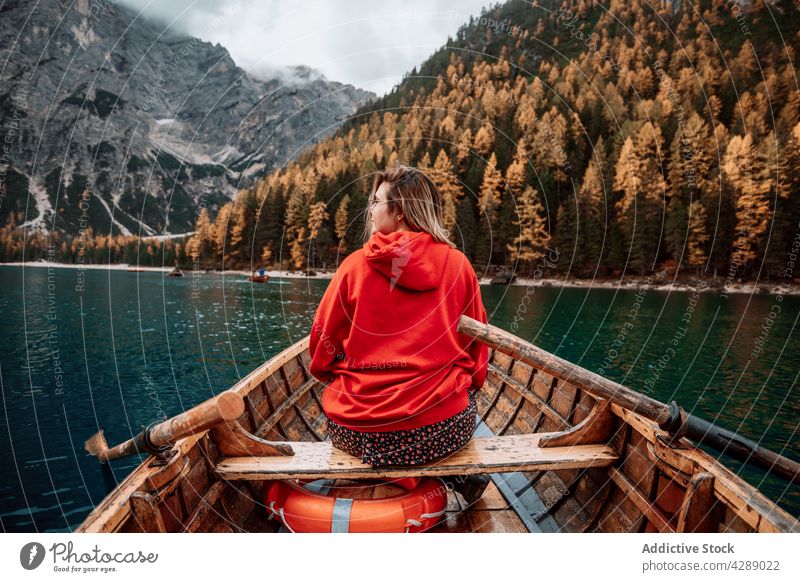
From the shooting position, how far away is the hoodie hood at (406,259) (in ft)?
8.03

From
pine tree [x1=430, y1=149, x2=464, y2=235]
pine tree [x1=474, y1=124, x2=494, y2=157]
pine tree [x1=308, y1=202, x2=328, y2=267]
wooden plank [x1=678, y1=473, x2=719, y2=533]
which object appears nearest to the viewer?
wooden plank [x1=678, y1=473, x2=719, y2=533]

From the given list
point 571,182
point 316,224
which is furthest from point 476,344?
point 571,182

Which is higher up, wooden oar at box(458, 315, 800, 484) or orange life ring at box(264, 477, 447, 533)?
wooden oar at box(458, 315, 800, 484)

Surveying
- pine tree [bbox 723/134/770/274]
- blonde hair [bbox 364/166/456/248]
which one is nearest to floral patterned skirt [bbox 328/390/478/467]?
blonde hair [bbox 364/166/456/248]

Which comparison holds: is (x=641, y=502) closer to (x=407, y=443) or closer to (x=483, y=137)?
(x=407, y=443)

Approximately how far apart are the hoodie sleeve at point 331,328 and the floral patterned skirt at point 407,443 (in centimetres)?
48

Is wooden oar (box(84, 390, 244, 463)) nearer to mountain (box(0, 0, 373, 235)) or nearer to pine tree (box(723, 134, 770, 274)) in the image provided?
pine tree (box(723, 134, 770, 274))

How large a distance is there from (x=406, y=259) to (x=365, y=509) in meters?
1.63

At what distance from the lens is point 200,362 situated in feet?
44.0

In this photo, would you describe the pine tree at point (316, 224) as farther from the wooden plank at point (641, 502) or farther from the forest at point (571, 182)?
the wooden plank at point (641, 502)

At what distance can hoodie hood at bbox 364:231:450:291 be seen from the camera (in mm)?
2447

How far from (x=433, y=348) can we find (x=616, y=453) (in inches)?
75.7

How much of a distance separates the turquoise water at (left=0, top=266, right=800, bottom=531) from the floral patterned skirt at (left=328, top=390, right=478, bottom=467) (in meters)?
4.55
